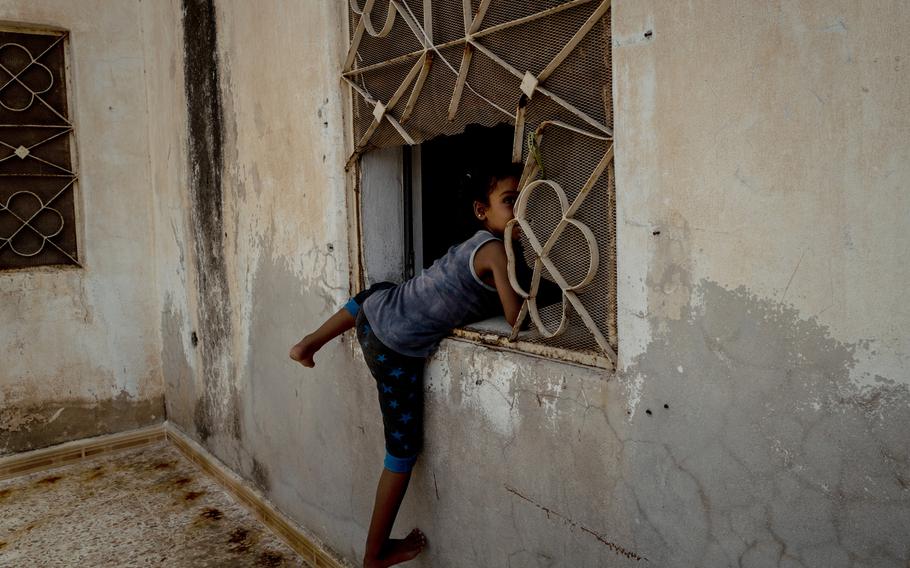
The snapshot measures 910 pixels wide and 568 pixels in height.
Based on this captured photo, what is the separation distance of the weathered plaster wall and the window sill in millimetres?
3181

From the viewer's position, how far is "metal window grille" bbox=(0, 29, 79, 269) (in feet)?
13.7

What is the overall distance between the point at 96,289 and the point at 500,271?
3.46 meters

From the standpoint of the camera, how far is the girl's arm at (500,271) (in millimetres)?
1913

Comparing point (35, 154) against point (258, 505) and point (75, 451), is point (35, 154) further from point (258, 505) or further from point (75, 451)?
point (258, 505)

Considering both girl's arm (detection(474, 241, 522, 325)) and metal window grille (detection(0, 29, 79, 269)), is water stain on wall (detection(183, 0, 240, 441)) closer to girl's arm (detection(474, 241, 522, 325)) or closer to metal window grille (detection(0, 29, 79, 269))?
metal window grille (detection(0, 29, 79, 269))

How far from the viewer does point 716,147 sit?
4.44 ft

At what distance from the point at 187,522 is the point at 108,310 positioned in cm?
172

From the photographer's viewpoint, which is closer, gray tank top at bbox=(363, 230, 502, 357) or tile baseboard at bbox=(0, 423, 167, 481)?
gray tank top at bbox=(363, 230, 502, 357)

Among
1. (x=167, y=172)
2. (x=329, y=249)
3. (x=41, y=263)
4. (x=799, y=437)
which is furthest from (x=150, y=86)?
(x=799, y=437)

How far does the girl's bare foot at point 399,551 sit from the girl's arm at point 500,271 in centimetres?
87

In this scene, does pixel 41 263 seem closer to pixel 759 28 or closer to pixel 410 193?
pixel 410 193

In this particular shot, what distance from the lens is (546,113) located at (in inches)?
69.2

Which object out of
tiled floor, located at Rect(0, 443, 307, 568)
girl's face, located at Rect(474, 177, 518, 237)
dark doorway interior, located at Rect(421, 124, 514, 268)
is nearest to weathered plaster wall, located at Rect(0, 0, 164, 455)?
tiled floor, located at Rect(0, 443, 307, 568)

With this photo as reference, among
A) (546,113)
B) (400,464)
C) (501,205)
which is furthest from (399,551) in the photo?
(546,113)
